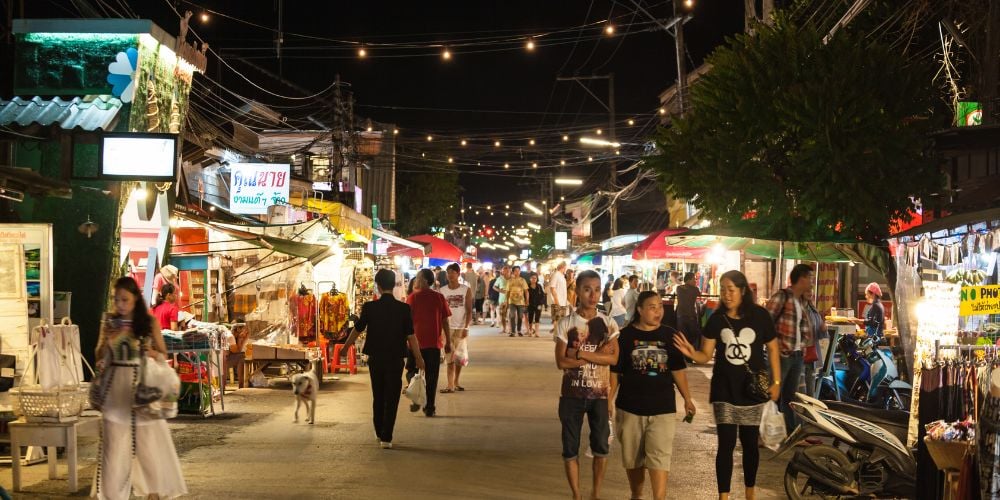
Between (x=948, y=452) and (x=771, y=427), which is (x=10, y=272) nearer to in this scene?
(x=771, y=427)

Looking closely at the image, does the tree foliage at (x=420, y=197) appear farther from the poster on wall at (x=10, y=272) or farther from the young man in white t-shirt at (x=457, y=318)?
the poster on wall at (x=10, y=272)

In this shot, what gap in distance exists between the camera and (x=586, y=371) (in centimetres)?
783

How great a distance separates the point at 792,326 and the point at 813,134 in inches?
139

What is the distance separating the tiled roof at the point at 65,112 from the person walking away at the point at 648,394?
8997mm

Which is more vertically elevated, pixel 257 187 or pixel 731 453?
pixel 257 187

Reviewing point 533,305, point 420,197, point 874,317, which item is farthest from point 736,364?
point 420,197

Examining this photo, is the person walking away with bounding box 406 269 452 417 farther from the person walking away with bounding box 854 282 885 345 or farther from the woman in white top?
the woman in white top

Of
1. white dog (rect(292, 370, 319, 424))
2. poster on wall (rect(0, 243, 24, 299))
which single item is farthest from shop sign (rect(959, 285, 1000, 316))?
poster on wall (rect(0, 243, 24, 299))

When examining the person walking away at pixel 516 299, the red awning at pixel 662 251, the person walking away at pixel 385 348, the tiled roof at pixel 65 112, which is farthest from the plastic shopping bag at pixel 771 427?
the person walking away at pixel 516 299

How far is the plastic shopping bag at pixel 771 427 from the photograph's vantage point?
311 inches

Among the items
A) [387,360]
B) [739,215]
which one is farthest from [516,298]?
[387,360]

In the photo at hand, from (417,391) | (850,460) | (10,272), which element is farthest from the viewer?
(417,391)

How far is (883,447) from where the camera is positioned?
7.98 m

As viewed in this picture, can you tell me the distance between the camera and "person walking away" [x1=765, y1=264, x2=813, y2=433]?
35.1 feet
